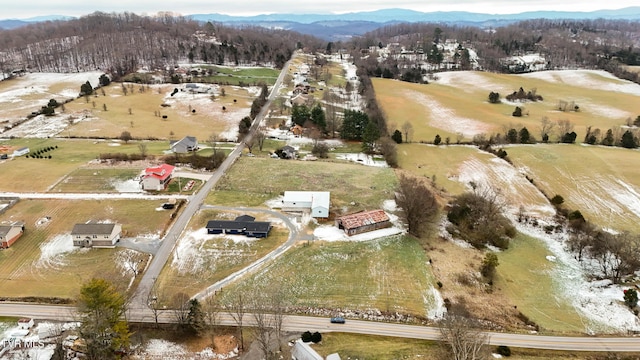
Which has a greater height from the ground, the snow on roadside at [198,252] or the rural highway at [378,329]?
the snow on roadside at [198,252]

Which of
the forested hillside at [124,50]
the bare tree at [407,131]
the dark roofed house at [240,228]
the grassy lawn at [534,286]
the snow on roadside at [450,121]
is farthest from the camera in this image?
the forested hillside at [124,50]

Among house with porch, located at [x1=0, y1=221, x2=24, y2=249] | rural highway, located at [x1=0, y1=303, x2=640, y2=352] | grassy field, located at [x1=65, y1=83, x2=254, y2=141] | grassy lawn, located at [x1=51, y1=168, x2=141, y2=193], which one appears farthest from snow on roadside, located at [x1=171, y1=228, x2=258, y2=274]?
grassy field, located at [x1=65, y1=83, x2=254, y2=141]

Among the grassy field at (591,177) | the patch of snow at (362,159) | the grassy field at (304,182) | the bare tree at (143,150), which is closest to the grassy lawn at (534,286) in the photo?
the grassy field at (591,177)

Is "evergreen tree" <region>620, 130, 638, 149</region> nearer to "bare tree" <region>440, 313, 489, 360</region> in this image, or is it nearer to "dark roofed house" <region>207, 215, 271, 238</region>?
"bare tree" <region>440, 313, 489, 360</region>

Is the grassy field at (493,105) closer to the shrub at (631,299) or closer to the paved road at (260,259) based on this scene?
the paved road at (260,259)

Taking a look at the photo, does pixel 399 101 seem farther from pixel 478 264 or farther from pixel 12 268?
pixel 12 268

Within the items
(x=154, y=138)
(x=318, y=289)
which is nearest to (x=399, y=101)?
(x=154, y=138)
